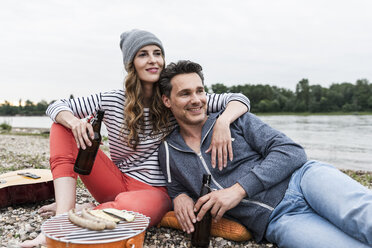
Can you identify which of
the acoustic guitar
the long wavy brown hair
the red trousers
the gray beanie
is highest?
the gray beanie

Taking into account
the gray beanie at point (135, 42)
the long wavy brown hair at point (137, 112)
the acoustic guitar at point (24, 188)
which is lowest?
the acoustic guitar at point (24, 188)

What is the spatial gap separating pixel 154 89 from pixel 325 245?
245cm

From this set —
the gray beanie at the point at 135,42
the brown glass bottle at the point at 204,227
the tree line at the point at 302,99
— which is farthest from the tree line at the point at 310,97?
the brown glass bottle at the point at 204,227

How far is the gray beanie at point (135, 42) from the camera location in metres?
3.74

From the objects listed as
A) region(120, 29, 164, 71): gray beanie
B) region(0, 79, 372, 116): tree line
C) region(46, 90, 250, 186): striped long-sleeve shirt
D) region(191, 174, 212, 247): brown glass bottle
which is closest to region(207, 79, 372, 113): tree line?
region(0, 79, 372, 116): tree line

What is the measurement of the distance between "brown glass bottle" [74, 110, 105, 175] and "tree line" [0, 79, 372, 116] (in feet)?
253

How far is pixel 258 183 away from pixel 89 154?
1.75 meters

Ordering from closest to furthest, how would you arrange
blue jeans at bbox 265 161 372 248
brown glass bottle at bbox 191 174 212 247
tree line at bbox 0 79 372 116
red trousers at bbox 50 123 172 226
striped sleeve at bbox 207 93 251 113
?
blue jeans at bbox 265 161 372 248, brown glass bottle at bbox 191 174 212 247, red trousers at bbox 50 123 172 226, striped sleeve at bbox 207 93 251 113, tree line at bbox 0 79 372 116

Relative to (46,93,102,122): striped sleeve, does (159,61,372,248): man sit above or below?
below

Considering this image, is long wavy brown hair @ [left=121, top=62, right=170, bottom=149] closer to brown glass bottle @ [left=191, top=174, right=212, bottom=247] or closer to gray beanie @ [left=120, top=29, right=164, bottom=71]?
gray beanie @ [left=120, top=29, right=164, bottom=71]

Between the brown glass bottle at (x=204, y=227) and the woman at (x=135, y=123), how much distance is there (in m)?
0.61

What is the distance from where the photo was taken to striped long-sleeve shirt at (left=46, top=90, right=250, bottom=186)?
3.72m

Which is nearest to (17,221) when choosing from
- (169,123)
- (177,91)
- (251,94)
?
(169,123)

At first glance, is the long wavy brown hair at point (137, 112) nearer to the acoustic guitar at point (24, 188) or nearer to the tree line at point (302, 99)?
the acoustic guitar at point (24, 188)
